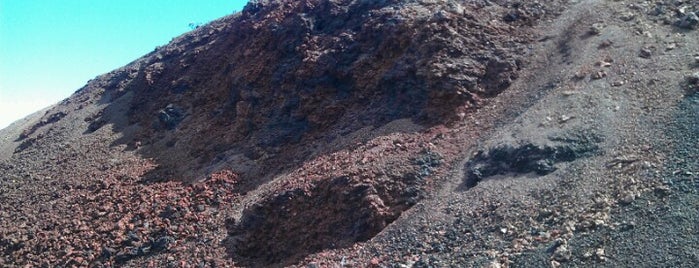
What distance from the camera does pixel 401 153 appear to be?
35.3 feet

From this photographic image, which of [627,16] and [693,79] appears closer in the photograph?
[693,79]

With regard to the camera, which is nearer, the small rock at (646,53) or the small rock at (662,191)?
the small rock at (662,191)

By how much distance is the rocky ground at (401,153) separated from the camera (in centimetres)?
822

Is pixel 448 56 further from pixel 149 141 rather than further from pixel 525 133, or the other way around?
pixel 149 141

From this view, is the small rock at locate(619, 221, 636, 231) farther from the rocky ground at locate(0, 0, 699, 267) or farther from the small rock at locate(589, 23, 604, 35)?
the small rock at locate(589, 23, 604, 35)

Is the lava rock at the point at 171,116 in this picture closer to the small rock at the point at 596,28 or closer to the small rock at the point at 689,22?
the small rock at the point at 596,28

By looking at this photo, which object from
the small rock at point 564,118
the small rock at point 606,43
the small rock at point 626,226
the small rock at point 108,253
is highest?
the small rock at point 606,43

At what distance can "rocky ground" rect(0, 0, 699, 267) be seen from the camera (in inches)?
324

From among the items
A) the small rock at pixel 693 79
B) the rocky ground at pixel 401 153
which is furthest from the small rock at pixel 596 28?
the small rock at pixel 693 79

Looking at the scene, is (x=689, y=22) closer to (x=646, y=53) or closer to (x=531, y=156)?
(x=646, y=53)

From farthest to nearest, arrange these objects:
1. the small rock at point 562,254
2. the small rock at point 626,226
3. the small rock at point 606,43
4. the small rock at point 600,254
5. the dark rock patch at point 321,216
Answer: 1. the small rock at point 606,43
2. the dark rock patch at point 321,216
3. the small rock at point 626,226
4. the small rock at point 562,254
5. the small rock at point 600,254

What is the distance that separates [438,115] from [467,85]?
2.99ft

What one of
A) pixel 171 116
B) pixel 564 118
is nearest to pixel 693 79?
pixel 564 118

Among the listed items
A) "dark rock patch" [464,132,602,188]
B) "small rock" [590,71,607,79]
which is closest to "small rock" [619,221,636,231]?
"dark rock patch" [464,132,602,188]
